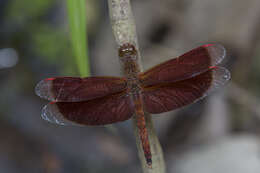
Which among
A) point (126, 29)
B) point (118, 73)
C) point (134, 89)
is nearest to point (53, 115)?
point (134, 89)

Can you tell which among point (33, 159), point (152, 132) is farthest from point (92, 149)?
point (152, 132)

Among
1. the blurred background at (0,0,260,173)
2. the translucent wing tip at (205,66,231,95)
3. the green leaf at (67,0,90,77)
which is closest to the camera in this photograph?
the green leaf at (67,0,90,77)

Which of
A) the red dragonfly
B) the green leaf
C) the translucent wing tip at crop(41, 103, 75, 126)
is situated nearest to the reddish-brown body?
the red dragonfly

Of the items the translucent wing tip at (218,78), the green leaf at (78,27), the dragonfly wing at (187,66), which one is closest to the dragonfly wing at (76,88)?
the dragonfly wing at (187,66)

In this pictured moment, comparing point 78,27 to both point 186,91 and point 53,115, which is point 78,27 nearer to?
point 53,115

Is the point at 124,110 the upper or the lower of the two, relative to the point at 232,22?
upper

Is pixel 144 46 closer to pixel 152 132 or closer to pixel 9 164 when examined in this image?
pixel 9 164

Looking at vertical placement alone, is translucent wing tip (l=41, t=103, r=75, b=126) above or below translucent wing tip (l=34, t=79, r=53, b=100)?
below

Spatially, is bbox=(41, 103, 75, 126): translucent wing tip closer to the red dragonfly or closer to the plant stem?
the red dragonfly
